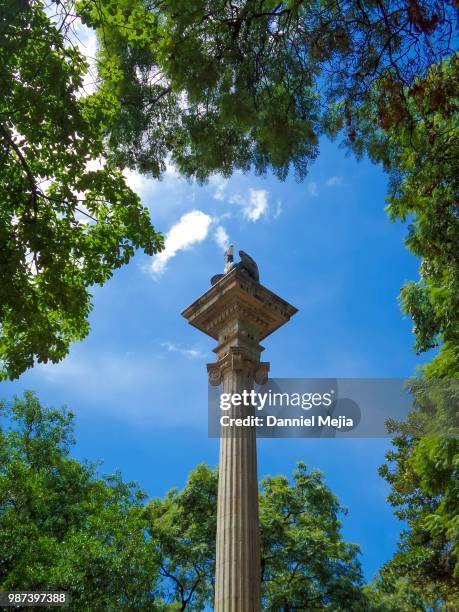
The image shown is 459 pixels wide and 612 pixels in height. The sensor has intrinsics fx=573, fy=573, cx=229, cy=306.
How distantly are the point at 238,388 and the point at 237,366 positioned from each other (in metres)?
0.40

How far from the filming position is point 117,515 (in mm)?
17641

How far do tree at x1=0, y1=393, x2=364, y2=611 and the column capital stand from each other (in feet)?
25.8

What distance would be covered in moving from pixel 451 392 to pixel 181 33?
7367 mm

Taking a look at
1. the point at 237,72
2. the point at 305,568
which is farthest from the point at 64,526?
the point at 237,72

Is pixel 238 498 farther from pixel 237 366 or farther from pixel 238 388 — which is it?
pixel 237 366

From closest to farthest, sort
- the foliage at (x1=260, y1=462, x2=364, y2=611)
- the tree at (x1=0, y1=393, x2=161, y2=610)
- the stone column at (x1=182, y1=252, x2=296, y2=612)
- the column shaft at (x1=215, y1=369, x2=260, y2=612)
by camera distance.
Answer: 1. the column shaft at (x1=215, y1=369, x2=260, y2=612)
2. the stone column at (x1=182, y1=252, x2=296, y2=612)
3. the tree at (x1=0, y1=393, x2=161, y2=610)
4. the foliage at (x1=260, y1=462, x2=364, y2=611)

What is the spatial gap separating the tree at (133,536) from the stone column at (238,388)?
795 cm

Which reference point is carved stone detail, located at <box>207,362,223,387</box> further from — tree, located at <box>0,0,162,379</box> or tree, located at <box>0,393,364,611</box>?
tree, located at <box>0,393,364,611</box>

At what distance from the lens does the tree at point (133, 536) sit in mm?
15312

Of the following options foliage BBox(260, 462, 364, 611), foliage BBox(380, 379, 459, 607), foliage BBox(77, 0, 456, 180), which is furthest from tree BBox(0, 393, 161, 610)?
foliage BBox(77, 0, 456, 180)

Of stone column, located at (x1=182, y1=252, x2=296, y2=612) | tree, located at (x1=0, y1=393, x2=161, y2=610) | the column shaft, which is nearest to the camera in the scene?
the column shaft

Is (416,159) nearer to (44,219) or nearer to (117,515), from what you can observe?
(44,219)

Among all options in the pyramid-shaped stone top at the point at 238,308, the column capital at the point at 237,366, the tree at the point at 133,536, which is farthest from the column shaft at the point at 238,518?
the tree at the point at 133,536

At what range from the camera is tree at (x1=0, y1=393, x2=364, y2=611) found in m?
15.3
